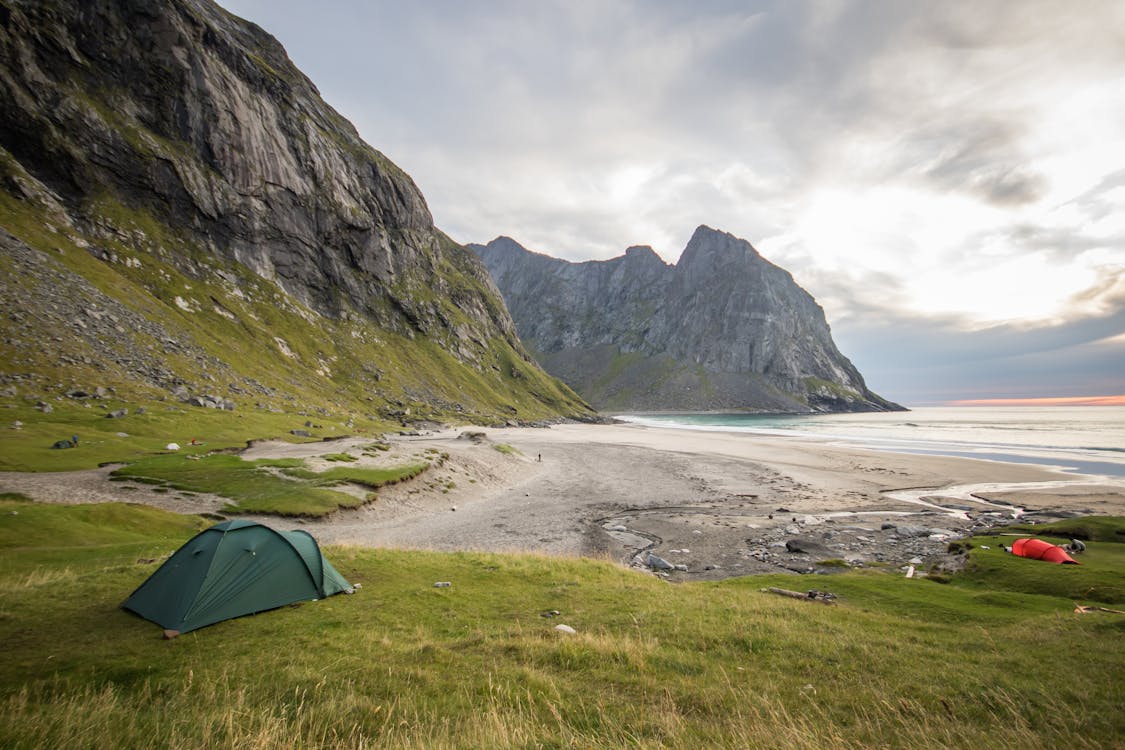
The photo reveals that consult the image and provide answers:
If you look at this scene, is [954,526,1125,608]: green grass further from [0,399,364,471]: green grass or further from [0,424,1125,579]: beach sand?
[0,399,364,471]: green grass

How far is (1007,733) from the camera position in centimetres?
641

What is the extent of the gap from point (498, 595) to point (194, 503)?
25337 mm

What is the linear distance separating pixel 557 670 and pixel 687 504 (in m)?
33.9

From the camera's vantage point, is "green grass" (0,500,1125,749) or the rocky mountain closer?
"green grass" (0,500,1125,749)

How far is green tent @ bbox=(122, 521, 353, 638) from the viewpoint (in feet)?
41.1

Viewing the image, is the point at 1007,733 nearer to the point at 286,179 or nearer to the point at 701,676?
the point at 701,676

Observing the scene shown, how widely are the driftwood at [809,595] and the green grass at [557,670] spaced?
62cm

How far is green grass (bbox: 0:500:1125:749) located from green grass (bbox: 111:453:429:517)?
1354cm

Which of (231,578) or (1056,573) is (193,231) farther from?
(1056,573)

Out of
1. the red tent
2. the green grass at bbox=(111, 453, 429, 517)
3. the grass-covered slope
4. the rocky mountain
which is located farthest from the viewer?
the rocky mountain

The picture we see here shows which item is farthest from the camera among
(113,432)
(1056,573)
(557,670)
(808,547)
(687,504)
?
(687,504)

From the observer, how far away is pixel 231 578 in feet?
44.8

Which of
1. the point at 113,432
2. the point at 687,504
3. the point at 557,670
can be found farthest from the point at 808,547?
the point at 113,432

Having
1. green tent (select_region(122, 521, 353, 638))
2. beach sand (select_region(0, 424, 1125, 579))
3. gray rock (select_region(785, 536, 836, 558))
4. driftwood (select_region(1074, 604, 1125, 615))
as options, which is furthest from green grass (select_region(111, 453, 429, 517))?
driftwood (select_region(1074, 604, 1125, 615))
